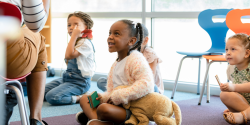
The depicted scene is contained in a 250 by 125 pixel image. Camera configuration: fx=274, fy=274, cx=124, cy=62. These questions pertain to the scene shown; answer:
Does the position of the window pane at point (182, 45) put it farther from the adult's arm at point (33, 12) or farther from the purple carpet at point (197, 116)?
the adult's arm at point (33, 12)

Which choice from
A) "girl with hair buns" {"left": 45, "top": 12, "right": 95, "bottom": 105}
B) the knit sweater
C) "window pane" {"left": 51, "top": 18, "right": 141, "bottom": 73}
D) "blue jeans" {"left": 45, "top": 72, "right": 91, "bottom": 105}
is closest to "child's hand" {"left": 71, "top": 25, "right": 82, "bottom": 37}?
"girl with hair buns" {"left": 45, "top": 12, "right": 95, "bottom": 105}

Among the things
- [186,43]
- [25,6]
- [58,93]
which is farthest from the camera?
[186,43]

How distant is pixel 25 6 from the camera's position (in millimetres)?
860

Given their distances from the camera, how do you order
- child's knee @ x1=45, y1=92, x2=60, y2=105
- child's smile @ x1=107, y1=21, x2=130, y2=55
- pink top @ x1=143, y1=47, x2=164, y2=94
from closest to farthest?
child's smile @ x1=107, y1=21, x2=130, y2=55, pink top @ x1=143, y1=47, x2=164, y2=94, child's knee @ x1=45, y1=92, x2=60, y2=105

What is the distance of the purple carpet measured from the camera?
5.44 ft

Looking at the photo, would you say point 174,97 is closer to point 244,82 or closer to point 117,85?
point 244,82

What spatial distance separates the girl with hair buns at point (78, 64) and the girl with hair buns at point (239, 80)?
3.62 ft

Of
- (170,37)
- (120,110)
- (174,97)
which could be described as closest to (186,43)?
(170,37)

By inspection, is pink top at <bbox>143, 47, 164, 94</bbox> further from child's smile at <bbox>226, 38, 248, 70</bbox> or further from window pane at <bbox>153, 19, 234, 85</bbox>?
window pane at <bbox>153, 19, 234, 85</bbox>

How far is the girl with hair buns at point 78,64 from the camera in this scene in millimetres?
2184

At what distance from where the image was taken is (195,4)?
2.62 meters

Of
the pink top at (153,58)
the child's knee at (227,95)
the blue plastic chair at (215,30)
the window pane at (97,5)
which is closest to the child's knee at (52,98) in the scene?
the pink top at (153,58)

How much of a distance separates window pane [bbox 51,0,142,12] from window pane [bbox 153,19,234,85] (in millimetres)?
331

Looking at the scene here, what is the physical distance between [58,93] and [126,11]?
4.45ft
